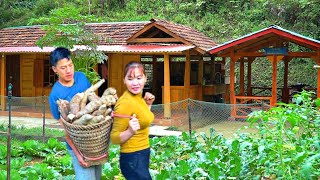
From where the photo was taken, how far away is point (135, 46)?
1423 cm

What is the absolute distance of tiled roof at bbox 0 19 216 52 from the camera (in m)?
14.5

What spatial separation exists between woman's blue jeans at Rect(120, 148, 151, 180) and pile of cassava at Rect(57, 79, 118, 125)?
1.13ft

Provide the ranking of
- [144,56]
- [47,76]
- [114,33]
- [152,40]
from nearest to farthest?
[152,40] → [114,33] → [144,56] → [47,76]

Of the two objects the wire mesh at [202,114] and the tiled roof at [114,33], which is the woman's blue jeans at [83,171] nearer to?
the wire mesh at [202,114]

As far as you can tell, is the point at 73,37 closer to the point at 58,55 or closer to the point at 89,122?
the point at 58,55

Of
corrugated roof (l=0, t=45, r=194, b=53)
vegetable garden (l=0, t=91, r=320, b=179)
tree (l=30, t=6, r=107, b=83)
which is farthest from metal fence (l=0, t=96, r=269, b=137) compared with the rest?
vegetable garden (l=0, t=91, r=320, b=179)

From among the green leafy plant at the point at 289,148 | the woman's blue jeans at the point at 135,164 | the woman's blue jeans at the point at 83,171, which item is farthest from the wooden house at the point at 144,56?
the woman's blue jeans at the point at 135,164

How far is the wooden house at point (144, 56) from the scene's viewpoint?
1400cm

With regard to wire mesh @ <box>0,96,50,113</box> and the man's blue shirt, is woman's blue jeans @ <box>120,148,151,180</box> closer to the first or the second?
the man's blue shirt

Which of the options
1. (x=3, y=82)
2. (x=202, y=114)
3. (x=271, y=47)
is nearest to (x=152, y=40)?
(x=202, y=114)

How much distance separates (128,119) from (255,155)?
198 centimetres

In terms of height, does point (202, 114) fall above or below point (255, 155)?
below

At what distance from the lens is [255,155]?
475 centimetres

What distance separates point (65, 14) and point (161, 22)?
5.02 metres
